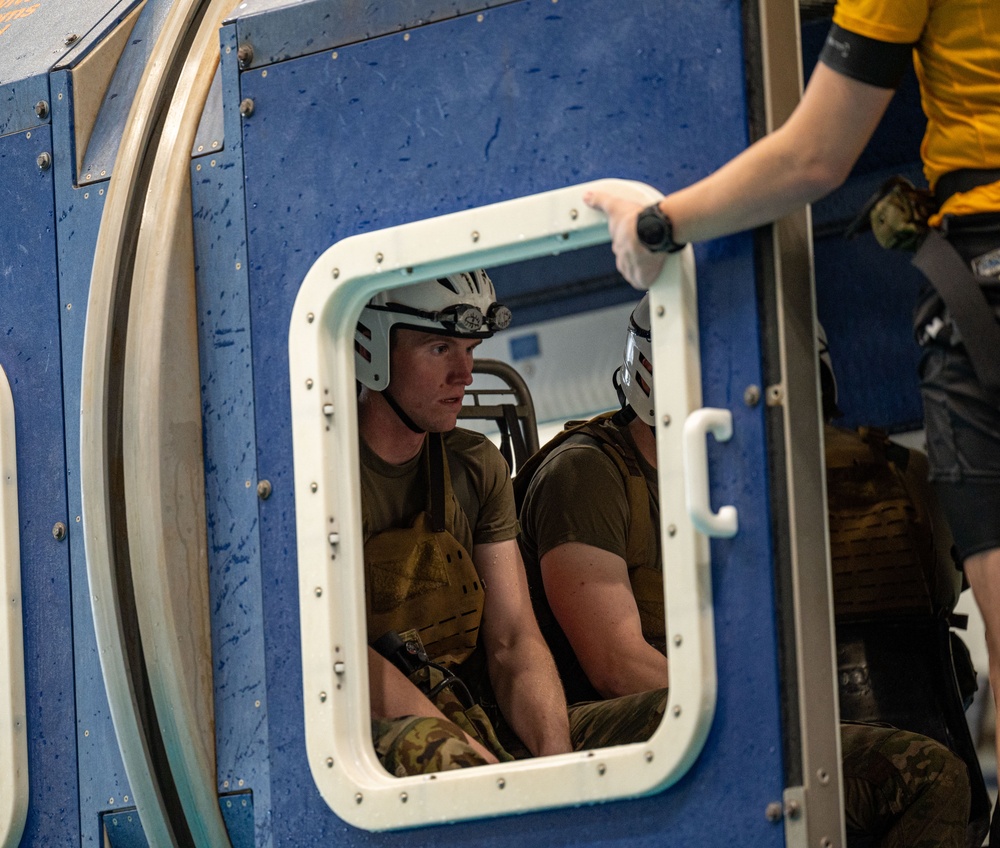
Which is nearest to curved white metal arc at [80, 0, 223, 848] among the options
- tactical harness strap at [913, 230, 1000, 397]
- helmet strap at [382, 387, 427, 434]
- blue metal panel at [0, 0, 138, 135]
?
blue metal panel at [0, 0, 138, 135]

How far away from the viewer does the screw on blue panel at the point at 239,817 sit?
267 cm

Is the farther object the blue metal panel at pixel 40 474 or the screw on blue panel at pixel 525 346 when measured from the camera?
the screw on blue panel at pixel 525 346

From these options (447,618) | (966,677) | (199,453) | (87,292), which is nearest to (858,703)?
(966,677)

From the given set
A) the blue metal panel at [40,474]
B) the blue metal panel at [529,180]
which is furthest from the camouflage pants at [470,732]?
the blue metal panel at [40,474]

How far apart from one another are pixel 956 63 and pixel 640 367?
1.59m

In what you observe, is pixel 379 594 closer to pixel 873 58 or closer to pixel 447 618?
pixel 447 618

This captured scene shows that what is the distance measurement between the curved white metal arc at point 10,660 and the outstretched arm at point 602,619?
1.22m

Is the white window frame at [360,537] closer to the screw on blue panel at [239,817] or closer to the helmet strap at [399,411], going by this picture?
the screw on blue panel at [239,817]

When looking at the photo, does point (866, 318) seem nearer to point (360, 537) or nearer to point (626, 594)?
point (626, 594)

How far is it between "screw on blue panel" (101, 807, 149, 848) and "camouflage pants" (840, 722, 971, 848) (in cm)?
153

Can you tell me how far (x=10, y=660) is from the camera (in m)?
2.94

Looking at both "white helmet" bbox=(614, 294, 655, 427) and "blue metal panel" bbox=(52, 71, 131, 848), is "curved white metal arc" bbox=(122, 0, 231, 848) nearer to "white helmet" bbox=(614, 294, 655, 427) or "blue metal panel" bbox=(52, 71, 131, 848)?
"blue metal panel" bbox=(52, 71, 131, 848)

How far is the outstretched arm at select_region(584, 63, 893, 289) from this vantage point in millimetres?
2053

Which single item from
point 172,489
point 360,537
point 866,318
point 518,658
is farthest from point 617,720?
point 866,318
